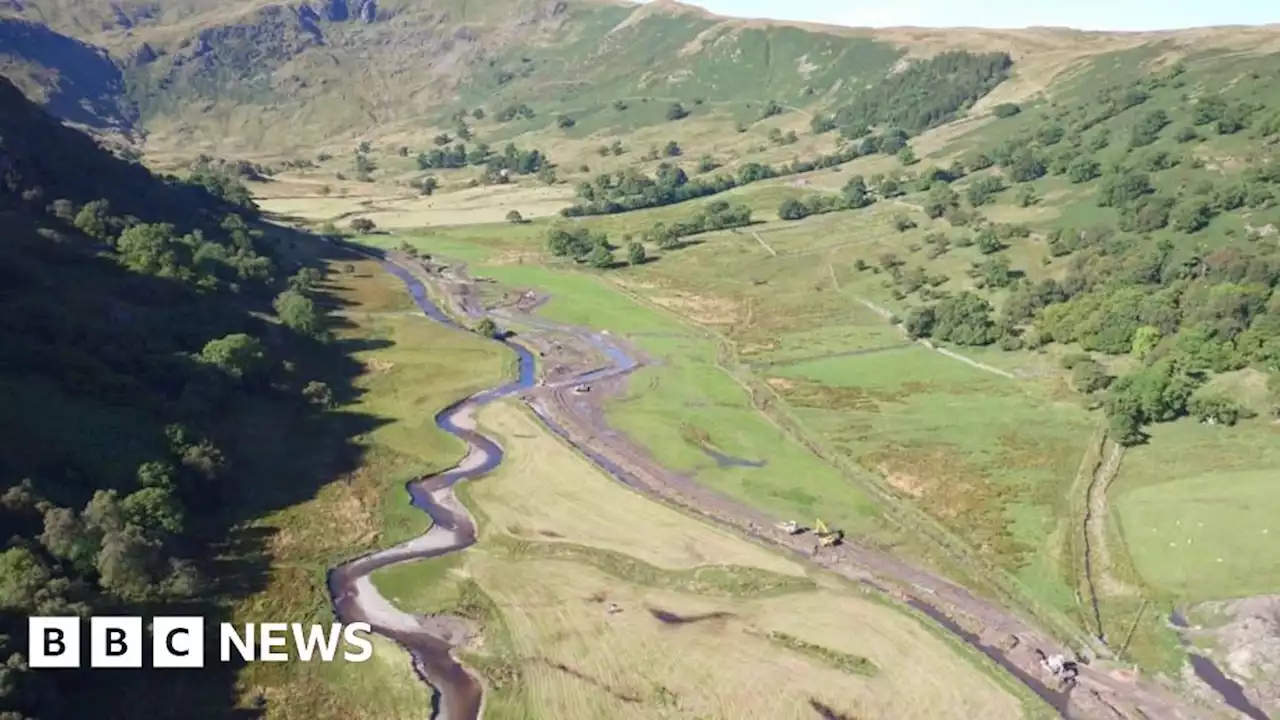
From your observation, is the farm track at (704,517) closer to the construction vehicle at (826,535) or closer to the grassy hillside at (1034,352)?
the construction vehicle at (826,535)

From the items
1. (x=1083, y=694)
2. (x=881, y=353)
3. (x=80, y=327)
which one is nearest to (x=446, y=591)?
(x=1083, y=694)

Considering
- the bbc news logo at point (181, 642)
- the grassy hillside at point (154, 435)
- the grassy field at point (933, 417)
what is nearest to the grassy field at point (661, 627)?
the bbc news logo at point (181, 642)

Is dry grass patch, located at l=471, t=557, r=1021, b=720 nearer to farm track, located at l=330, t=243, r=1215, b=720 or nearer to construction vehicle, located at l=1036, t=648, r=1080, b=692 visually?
farm track, located at l=330, t=243, r=1215, b=720

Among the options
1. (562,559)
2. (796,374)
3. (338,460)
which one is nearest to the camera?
(562,559)

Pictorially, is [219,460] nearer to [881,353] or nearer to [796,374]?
[796,374]

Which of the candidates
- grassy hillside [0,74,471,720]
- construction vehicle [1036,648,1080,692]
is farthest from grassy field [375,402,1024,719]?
grassy hillside [0,74,471,720]
